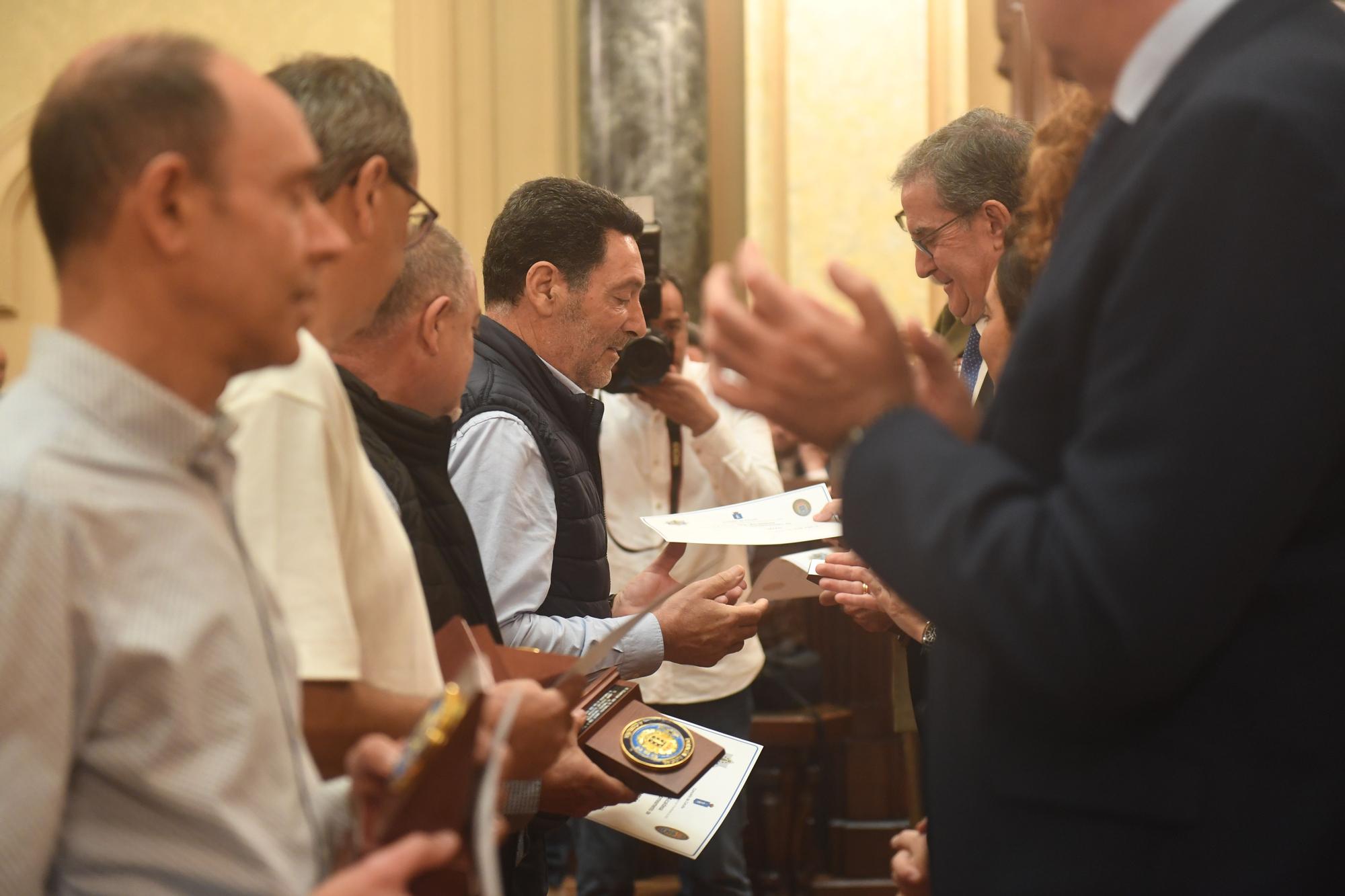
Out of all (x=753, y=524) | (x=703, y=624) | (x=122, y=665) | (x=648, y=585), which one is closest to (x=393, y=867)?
→ (x=122, y=665)

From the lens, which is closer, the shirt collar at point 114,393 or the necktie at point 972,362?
the shirt collar at point 114,393

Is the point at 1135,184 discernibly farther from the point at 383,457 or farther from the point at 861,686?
the point at 861,686

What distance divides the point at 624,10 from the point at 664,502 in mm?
2634

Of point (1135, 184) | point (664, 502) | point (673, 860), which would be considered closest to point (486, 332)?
point (664, 502)

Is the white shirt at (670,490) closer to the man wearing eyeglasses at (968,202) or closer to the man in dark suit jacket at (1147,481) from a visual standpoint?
the man wearing eyeglasses at (968,202)

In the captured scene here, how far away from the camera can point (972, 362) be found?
2.79 metres

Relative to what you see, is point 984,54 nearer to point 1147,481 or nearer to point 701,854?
point 701,854

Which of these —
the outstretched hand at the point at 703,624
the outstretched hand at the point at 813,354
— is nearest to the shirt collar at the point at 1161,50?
the outstretched hand at the point at 813,354

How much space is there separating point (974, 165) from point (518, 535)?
48.3 inches

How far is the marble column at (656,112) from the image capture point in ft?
17.9

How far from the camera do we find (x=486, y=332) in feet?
8.28

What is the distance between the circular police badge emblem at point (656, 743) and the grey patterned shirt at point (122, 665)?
3.09ft

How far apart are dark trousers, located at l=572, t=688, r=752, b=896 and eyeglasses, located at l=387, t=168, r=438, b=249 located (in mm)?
2137

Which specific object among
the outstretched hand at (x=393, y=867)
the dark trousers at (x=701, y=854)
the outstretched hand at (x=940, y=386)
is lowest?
the dark trousers at (x=701, y=854)
